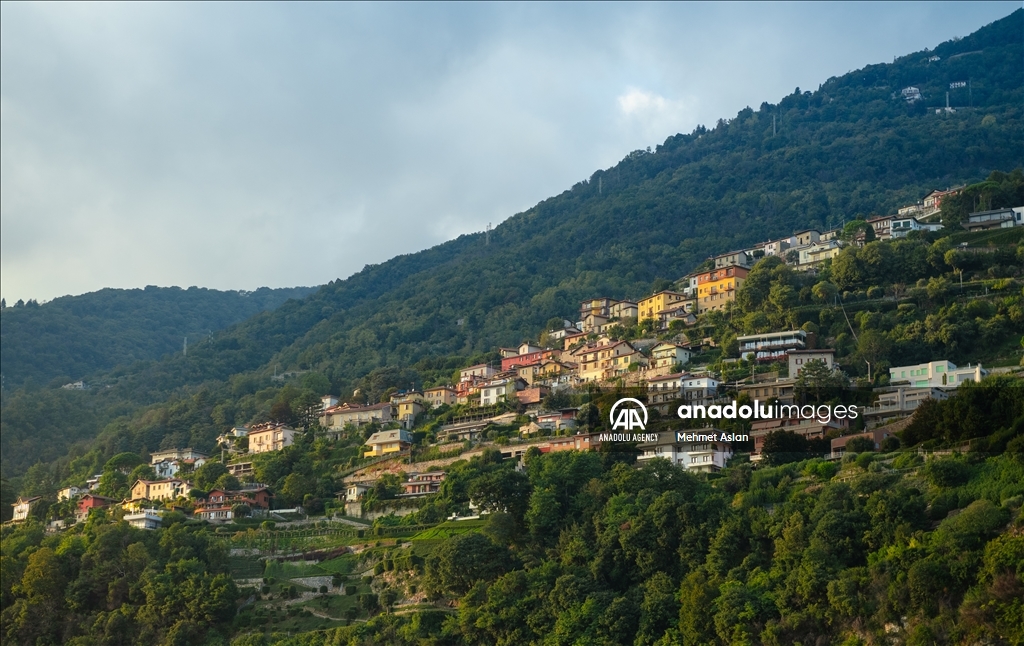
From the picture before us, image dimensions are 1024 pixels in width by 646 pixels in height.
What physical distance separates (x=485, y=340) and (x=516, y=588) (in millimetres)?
51627

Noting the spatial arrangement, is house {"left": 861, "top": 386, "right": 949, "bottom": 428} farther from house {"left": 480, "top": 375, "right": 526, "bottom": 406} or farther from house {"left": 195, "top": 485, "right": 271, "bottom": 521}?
house {"left": 195, "top": 485, "right": 271, "bottom": 521}

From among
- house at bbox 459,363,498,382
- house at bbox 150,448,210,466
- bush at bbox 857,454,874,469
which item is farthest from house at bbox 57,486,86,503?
bush at bbox 857,454,874,469

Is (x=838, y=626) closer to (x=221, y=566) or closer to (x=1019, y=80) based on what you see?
(x=221, y=566)

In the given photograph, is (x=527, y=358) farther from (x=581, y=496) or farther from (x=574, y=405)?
(x=581, y=496)

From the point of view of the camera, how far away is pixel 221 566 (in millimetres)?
52312

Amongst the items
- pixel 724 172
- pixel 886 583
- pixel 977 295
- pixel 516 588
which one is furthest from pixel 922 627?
pixel 724 172

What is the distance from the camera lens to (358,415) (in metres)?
71.8

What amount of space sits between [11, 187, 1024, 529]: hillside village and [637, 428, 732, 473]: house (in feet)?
0.27

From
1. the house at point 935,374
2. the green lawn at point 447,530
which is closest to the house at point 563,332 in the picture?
the house at point 935,374

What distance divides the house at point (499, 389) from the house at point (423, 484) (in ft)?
32.4

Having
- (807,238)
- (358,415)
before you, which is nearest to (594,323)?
(807,238)

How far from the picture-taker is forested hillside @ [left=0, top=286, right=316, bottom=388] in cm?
12131

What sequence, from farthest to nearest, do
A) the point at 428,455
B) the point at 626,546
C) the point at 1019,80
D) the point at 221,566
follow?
the point at 1019,80 < the point at 428,455 < the point at 221,566 < the point at 626,546

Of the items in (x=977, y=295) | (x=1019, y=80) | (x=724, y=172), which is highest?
(x=1019, y=80)
